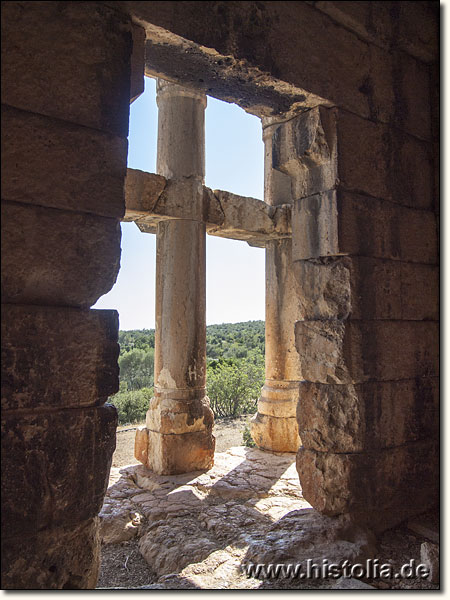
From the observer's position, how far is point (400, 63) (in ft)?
13.2

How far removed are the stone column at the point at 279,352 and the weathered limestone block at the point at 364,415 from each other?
2.88 metres

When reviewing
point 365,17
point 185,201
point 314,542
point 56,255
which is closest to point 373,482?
point 314,542

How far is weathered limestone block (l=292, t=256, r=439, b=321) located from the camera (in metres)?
3.51

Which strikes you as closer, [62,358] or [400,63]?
[62,358]

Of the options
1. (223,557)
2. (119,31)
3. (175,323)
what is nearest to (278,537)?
(223,557)

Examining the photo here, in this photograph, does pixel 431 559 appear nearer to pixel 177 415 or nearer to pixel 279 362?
pixel 177 415

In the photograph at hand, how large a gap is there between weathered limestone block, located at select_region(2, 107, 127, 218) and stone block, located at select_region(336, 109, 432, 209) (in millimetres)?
1881

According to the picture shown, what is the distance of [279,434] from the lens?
6508 mm

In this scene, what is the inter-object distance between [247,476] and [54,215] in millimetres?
4143

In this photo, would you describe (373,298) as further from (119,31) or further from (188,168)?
(188,168)

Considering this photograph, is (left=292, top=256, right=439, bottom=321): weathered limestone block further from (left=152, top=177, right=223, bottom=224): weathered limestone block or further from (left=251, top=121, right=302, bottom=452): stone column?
(left=251, top=121, right=302, bottom=452): stone column

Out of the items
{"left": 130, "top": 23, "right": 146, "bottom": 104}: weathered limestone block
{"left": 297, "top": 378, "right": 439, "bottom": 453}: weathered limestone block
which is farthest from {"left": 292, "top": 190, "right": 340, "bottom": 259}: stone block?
{"left": 130, "top": 23, "right": 146, "bottom": 104}: weathered limestone block

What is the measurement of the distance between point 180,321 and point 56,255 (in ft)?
11.8

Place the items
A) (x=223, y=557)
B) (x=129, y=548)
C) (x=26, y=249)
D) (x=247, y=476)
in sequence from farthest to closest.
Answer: (x=247, y=476), (x=129, y=548), (x=223, y=557), (x=26, y=249)
